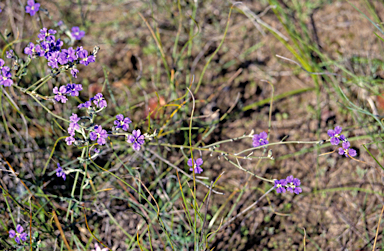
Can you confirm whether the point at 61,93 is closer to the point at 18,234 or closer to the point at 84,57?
the point at 84,57

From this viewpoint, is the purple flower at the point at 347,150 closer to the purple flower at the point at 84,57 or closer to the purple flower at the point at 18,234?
the purple flower at the point at 84,57

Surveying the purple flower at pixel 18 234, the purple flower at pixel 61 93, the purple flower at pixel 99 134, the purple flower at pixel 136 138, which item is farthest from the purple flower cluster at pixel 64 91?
the purple flower at pixel 18 234

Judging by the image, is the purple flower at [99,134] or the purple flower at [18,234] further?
the purple flower at [18,234]

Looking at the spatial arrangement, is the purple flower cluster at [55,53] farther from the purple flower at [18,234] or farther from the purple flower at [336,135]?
the purple flower at [336,135]

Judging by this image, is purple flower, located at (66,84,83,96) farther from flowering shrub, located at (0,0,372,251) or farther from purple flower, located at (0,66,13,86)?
purple flower, located at (0,66,13,86)

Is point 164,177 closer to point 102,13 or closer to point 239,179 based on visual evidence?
point 239,179

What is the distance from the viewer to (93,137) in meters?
1.43

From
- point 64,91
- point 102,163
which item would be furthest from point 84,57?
point 102,163

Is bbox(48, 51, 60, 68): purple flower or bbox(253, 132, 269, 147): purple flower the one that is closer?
bbox(48, 51, 60, 68): purple flower

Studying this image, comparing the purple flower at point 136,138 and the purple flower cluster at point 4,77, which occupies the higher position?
the purple flower cluster at point 4,77

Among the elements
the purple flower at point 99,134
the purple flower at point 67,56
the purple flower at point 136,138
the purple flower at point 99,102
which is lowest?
the purple flower at point 136,138

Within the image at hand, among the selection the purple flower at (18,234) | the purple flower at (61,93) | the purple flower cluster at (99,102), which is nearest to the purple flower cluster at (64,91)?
the purple flower at (61,93)

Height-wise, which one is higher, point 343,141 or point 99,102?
point 99,102

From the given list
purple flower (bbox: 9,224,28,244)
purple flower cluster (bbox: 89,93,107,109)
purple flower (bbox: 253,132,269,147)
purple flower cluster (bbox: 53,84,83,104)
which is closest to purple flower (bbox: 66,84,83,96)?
purple flower cluster (bbox: 53,84,83,104)
